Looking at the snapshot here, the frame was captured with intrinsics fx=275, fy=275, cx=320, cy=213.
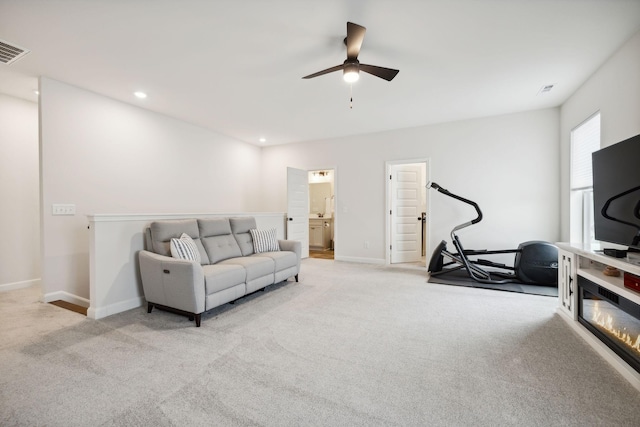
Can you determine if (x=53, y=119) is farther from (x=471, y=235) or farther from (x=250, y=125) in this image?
(x=471, y=235)

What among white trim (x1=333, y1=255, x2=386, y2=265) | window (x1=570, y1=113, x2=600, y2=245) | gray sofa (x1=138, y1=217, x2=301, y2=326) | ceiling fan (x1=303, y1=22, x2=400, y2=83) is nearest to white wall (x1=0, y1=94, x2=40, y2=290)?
gray sofa (x1=138, y1=217, x2=301, y2=326)

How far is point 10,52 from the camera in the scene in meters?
2.70

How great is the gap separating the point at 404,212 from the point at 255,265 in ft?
11.4

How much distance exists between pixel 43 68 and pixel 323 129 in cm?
→ 393

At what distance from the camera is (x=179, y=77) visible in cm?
325

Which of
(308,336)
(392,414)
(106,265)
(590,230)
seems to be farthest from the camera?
(590,230)

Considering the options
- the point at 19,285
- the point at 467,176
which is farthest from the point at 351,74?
the point at 19,285

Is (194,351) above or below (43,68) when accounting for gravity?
below

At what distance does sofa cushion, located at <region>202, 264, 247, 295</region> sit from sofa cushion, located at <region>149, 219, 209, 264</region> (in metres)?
0.51

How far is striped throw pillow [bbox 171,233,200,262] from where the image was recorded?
2.94m

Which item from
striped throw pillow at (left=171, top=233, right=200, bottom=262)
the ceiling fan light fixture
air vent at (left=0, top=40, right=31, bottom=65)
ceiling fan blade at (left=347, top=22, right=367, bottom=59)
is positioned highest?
air vent at (left=0, top=40, right=31, bottom=65)

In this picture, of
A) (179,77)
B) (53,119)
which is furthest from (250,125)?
(53,119)

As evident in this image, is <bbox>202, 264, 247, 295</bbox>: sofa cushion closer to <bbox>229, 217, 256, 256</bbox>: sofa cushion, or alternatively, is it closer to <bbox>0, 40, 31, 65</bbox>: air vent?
<bbox>229, 217, 256, 256</bbox>: sofa cushion

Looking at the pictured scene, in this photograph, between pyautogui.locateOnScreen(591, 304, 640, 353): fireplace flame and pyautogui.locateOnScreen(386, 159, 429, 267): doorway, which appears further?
pyautogui.locateOnScreen(386, 159, 429, 267): doorway
